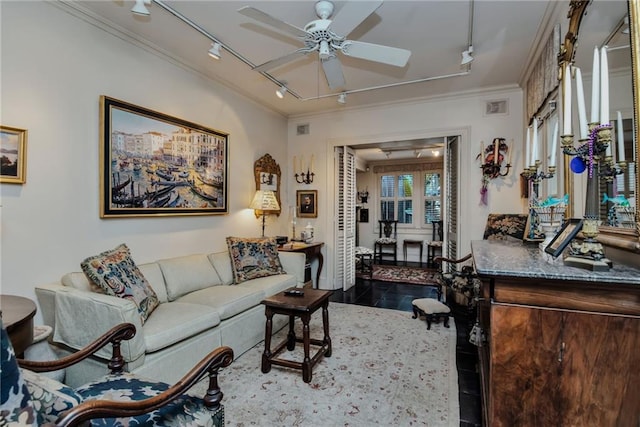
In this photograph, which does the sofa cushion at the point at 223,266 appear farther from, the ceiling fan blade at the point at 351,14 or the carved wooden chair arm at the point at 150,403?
the ceiling fan blade at the point at 351,14

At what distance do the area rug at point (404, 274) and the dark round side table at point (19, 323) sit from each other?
495 centimetres

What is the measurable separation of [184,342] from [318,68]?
3.00 m

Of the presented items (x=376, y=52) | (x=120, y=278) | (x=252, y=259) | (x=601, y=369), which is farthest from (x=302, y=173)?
(x=601, y=369)

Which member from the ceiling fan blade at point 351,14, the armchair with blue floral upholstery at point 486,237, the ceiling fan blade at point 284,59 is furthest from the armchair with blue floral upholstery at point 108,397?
the armchair with blue floral upholstery at point 486,237

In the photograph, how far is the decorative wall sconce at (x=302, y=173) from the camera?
5160 mm

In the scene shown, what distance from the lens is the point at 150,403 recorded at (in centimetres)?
109

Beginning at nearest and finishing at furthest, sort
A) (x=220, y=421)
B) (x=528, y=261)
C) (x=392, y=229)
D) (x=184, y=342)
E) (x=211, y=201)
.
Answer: (x=220, y=421) < (x=528, y=261) < (x=184, y=342) < (x=211, y=201) < (x=392, y=229)

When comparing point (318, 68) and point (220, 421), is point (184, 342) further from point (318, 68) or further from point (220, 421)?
point (318, 68)

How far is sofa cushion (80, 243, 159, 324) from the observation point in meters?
2.13

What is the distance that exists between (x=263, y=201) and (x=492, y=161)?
9.99ft

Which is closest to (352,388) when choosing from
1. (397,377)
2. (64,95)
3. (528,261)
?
(397,377)

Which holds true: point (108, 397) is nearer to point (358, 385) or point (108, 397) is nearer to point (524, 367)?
point (358, 385)

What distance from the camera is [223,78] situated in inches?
150

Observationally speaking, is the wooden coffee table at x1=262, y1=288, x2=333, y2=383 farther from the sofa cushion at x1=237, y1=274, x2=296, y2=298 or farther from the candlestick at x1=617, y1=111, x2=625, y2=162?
the candlestick at x1=617, y1=111, x2=625, y2=162
